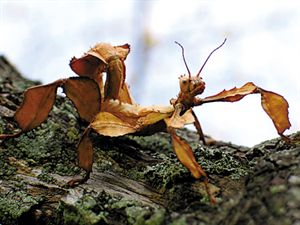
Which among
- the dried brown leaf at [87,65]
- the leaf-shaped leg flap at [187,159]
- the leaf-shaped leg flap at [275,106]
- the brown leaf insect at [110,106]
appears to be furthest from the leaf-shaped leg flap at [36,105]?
the leaf-shaped leg flap at [275,106]

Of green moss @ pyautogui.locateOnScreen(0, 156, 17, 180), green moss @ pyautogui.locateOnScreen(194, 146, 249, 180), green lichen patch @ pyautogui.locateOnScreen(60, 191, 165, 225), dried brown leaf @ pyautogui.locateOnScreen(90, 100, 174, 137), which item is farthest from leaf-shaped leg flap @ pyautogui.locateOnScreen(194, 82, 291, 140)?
green moss @ pyautogui.locateOnScreen(0, 156, 17, 180)

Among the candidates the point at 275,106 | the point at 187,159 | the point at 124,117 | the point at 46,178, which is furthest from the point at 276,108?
the point at 46,178

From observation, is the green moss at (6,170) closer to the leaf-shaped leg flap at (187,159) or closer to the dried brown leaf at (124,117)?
the dried brown leaf at (124,117)

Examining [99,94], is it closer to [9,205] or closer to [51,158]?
[51,158]

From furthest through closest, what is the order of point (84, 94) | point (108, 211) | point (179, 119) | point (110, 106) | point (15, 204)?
point (110, 106) < point (84, 94) < point (179, 119) < point (15, 204) < point (108, 211)

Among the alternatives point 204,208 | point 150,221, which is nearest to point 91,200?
→ point 150,221

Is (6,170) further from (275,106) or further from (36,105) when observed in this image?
(275,106)

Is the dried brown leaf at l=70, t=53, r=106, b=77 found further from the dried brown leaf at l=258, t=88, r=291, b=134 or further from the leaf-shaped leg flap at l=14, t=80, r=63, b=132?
the dried brown leaf at l=258, t=88, r=291, b=134
